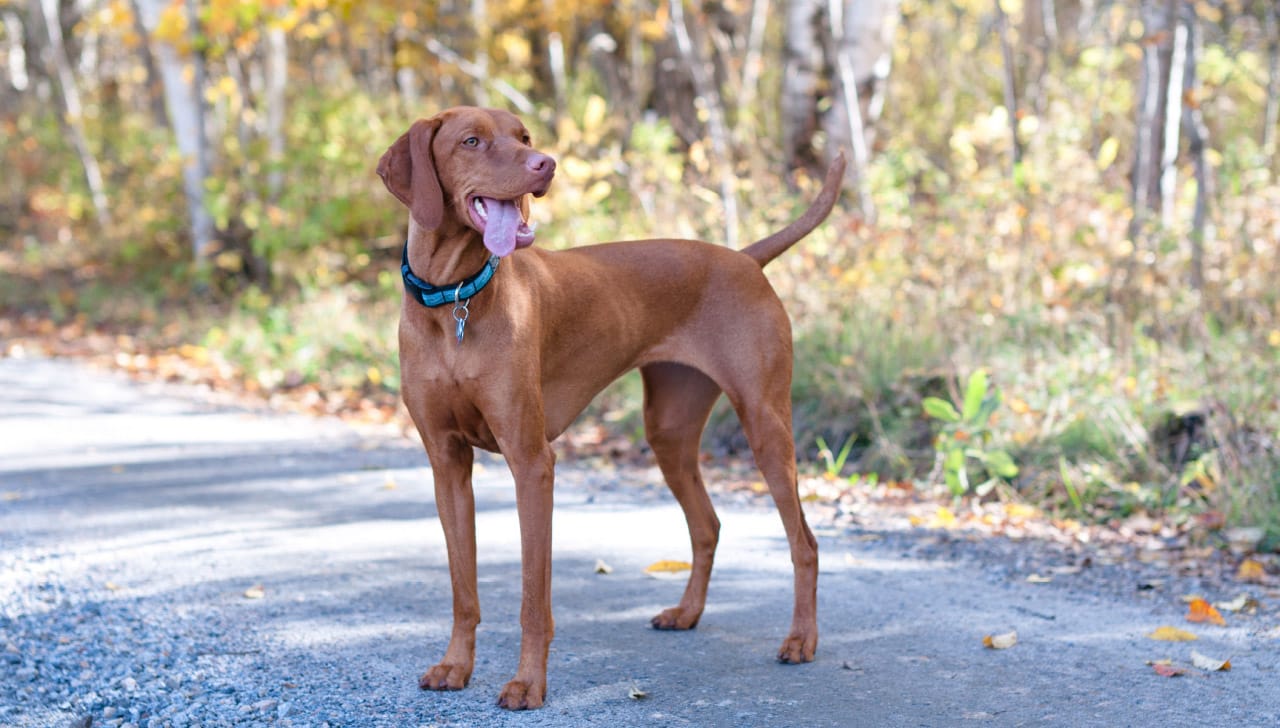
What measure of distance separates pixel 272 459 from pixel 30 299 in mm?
10503

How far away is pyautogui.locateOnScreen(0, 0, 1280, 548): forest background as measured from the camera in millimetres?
6844

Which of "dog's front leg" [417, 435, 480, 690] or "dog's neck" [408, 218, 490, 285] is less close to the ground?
"dog's neck" [408, 218, 490, 285]

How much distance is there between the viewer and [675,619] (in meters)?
4.57

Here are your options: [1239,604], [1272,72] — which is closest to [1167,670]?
[1239,604]

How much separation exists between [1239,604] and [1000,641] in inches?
46.4

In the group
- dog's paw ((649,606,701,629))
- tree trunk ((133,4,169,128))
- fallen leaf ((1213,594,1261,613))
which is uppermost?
tree trunk ((133,4,169,128))

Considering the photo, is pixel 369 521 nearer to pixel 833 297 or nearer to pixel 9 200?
pixel 833 297

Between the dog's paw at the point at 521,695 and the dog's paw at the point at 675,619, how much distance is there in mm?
876

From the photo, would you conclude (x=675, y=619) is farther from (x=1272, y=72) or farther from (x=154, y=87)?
(x=154, y=87)

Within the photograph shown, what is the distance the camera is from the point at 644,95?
48.6 ft

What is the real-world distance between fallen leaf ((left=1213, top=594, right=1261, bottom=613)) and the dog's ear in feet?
10.8

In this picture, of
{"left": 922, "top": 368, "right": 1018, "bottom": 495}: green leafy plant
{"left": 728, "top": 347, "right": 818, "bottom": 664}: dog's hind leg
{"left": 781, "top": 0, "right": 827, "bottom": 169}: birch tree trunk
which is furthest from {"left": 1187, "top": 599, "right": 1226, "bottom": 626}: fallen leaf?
{"left": 781, "top": 0, "right": 827, "bottom": 169}: birch tree trunk

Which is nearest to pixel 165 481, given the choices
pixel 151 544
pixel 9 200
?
pixel 151 544

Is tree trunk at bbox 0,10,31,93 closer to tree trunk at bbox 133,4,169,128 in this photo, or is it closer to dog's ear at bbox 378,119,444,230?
tree trunk at bbox 133,4,169,128
